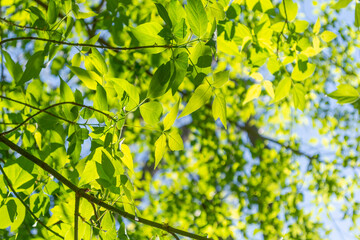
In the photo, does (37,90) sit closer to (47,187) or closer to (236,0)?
(47,187)

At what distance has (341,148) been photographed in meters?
3.66

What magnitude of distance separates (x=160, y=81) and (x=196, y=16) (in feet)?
0.44

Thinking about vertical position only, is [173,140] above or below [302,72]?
below

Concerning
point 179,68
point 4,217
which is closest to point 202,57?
point 179,68

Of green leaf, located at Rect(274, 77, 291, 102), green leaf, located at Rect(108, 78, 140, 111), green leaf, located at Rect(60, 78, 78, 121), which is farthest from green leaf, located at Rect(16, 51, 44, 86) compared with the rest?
green leaf, located at Rect(274, 77, 291, 102)

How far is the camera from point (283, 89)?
928 mm

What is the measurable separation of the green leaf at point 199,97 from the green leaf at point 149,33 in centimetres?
12

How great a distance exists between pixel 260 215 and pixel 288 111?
1.46 metres

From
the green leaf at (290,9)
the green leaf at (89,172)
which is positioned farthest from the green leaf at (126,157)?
the green leaf at (290,9)

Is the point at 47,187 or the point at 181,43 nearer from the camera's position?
the point at 181,43

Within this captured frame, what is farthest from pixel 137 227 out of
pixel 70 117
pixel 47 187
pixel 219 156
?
pixel 70 117

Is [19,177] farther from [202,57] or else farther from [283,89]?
[283,89]

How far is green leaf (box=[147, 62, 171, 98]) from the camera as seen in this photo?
613 millimetres

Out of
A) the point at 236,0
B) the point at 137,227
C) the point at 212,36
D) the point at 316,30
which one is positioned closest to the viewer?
the point at 212,36
